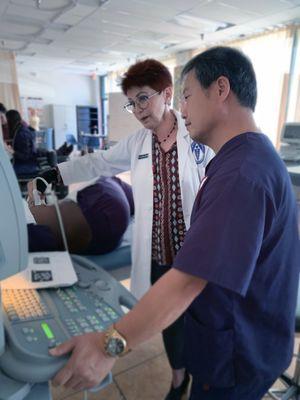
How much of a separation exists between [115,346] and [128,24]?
16.7ft

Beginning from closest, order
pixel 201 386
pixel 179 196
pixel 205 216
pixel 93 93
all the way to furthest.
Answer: pixel 205 216
pixel 201 386
pixel 179 196
pixel 93 93

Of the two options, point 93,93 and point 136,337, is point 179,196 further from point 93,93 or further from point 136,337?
point 93,93

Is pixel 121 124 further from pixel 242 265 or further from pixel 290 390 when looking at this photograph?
pixel 290 390

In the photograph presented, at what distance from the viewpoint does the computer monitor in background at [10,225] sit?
1.53ft

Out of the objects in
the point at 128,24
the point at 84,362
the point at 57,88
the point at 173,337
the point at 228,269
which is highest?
the point at 128,24

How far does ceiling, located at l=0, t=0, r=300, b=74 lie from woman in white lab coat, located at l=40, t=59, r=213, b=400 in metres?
3.23

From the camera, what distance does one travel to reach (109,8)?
398 centimetres

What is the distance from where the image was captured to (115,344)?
0.55m

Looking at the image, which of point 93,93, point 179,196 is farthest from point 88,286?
point 93,93

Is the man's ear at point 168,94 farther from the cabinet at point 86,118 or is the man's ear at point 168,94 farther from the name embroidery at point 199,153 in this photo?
the cabinet at point 86,118

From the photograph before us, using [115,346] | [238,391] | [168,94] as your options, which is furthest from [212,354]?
[168,94]

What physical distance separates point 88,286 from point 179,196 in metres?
0.50

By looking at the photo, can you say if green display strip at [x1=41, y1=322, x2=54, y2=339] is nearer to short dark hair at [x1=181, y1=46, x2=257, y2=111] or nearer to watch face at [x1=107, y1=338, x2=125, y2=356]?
watch face at [x1=107, y1=338, x2=125, y2=356]

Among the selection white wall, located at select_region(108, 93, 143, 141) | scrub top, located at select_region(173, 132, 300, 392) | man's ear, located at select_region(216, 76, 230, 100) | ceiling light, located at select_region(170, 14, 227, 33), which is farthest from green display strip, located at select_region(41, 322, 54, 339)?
ceiling light, located at select_region(170, 14, 227, 33)
